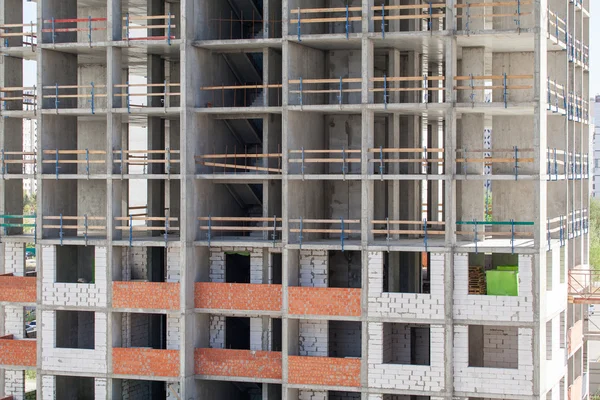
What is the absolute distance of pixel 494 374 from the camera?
27766 mm

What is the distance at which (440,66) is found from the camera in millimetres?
35500

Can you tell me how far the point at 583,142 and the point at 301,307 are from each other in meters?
15.0

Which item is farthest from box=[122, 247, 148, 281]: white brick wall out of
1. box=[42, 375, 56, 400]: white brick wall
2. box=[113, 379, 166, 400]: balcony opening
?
box=[42, 375, 56, 400]: white brick wall

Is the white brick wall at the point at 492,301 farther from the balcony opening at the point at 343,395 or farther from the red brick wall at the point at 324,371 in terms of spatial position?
the balcony opening at the point at 343,395

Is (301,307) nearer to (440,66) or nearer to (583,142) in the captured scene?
(440,66)

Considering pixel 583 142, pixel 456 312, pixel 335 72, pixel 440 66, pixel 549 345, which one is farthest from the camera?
pixel 583 142

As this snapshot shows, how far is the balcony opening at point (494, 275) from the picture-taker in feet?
92.3

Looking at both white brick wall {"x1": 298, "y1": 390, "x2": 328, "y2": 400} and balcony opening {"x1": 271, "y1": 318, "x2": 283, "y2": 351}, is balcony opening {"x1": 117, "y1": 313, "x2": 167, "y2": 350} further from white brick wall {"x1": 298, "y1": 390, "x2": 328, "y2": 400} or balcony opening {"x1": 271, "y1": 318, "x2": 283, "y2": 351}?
white brick wall {"x1": 298, "y1": 390, "x2": 328, "y2": 400}

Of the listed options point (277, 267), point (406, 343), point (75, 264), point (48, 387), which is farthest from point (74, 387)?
point (406, 343)

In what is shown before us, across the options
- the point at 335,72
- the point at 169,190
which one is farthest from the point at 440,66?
the point at 169,190

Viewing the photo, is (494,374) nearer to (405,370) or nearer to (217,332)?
(405,370)

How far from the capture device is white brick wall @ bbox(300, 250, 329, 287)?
97.2 feet

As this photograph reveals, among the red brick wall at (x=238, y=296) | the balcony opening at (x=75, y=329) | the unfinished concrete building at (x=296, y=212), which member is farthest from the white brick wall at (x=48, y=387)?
the red brick wall at (x=238, y=296)

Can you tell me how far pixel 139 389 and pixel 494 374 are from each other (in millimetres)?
12010
